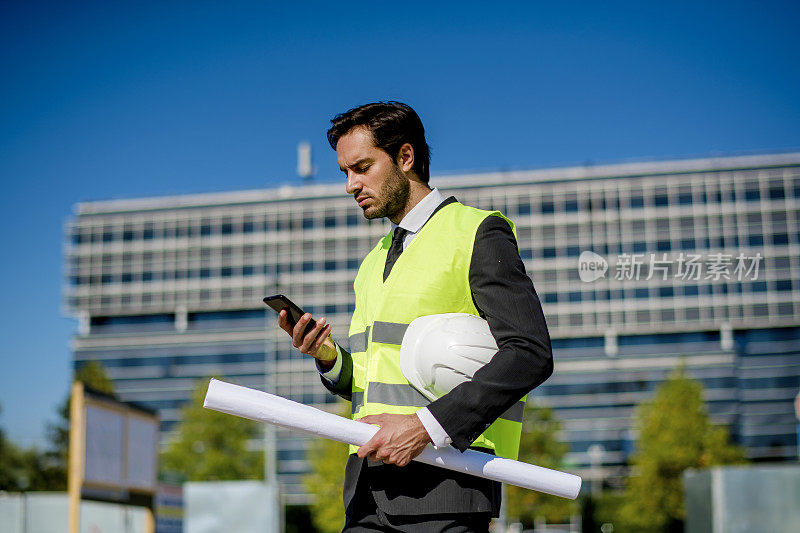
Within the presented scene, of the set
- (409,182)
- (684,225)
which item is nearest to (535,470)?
(409,182)

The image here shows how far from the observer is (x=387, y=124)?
2.71 m

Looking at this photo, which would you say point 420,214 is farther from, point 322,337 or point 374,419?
point 374,419

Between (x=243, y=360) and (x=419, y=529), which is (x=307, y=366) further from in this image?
(x=419, y=529)

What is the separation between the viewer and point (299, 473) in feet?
325

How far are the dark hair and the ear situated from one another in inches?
0.5

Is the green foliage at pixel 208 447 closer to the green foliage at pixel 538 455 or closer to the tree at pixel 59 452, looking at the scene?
the tree at pixel 59 452

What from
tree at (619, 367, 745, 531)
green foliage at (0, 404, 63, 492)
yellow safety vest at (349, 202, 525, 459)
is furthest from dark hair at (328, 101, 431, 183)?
tree at (619, 367, 745, 531)

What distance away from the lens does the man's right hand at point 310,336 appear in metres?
2.68

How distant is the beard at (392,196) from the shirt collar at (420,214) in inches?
1.3

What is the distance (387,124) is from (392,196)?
7.8 inches

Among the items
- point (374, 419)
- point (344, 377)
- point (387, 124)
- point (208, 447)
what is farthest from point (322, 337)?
point (208, 447)

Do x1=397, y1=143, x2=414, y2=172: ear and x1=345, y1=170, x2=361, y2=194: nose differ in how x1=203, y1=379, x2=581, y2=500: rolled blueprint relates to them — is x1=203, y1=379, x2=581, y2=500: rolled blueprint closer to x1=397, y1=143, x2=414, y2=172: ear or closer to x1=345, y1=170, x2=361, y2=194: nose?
x1=345, y1=170, x2=361, y2=194: nose

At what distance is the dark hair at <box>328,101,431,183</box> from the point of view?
2711 mm

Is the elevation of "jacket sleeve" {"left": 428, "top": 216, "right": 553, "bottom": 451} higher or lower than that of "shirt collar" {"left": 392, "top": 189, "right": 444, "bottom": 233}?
lower
